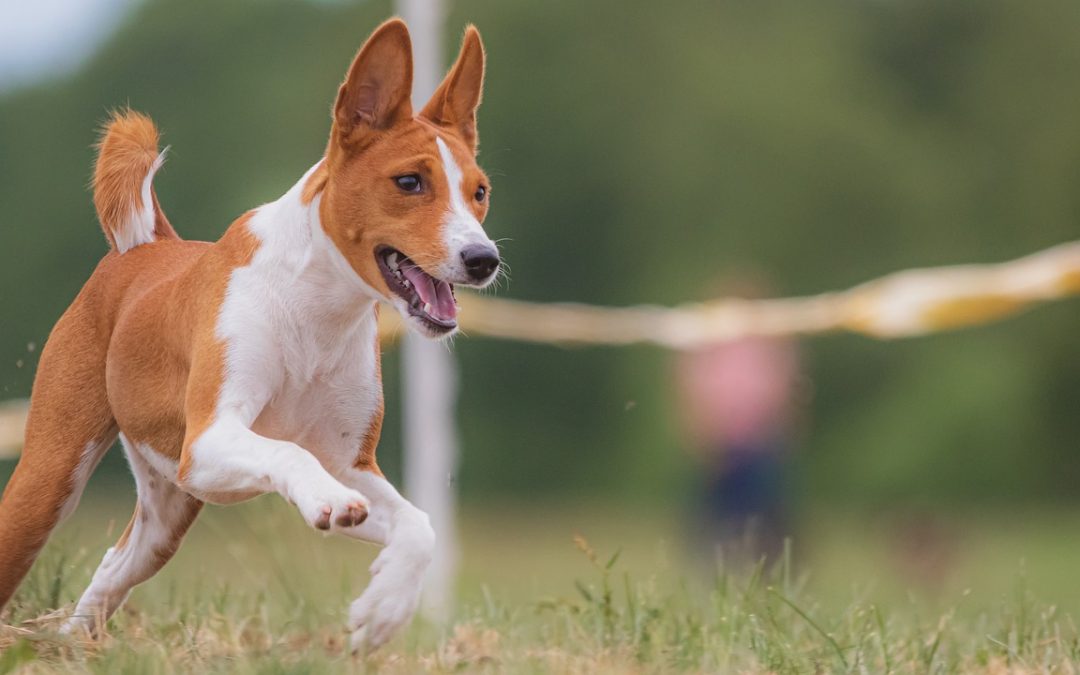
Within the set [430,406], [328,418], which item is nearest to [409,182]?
[328,418]

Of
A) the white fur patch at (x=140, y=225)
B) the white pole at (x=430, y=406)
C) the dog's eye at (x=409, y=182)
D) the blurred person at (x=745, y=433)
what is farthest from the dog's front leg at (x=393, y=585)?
the blurred person at (x=745, y=433)

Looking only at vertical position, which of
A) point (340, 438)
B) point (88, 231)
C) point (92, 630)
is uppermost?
point (88, 231)

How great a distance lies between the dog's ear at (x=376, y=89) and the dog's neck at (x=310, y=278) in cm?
21

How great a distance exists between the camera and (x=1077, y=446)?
80.4 feet

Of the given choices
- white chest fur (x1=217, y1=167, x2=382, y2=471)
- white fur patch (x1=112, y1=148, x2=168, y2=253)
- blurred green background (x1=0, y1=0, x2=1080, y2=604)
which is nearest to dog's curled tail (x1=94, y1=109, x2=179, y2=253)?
white fur patch (x1=112, y1=148, x2=168, y2=253)

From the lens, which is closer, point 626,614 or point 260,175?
point 626,614

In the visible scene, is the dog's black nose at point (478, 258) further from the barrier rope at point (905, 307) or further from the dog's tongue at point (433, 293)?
the barrier rope at point (905, 307)

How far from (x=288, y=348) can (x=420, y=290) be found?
1.22 feet

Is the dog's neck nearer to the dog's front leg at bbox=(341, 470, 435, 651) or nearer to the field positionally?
the dog's front leg at bbox=(341, 470, 435, 651)

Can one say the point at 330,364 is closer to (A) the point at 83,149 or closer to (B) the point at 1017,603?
(B) the point at 1017,603

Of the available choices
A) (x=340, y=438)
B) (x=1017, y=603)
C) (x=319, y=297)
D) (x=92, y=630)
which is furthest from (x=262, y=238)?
(x=1017, y=603)

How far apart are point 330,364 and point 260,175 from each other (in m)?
16.3

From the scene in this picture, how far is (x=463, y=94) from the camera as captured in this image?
470 centimetres

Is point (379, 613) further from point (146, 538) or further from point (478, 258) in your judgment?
point (146, 538)
